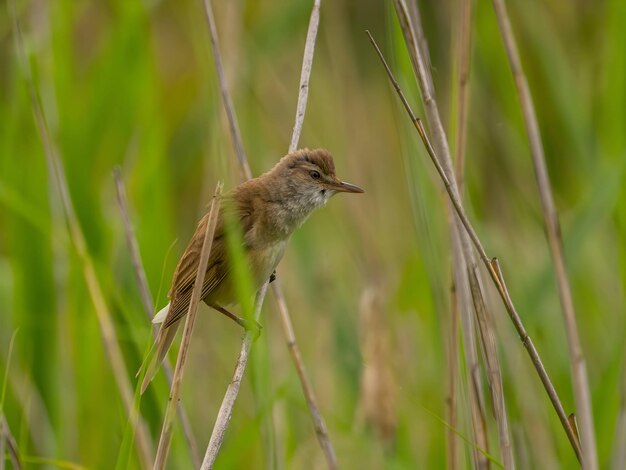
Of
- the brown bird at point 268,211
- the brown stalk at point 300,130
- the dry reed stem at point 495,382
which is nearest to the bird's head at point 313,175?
the brown bird at point 268,211

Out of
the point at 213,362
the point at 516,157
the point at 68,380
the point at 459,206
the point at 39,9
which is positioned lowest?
the point at 213,362

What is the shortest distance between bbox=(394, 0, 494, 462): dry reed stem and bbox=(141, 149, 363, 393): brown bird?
588mm

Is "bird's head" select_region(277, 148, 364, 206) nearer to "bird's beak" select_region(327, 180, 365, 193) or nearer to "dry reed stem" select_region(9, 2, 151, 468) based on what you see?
"bird's beak" select_region(327, 180, 365, 193)

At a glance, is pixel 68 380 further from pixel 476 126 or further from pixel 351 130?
pixel 476 126

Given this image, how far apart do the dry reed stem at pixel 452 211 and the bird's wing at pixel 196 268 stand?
68 centimetres

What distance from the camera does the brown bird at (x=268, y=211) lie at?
115 inches

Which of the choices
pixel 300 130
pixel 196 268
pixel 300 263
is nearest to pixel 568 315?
pixel 300 130

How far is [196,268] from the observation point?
277cm

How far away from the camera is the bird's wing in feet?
8.75

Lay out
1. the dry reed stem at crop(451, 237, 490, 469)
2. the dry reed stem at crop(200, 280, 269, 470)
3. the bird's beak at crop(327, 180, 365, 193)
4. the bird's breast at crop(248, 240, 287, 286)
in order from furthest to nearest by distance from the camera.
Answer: the bird's beak at crop(327, 180, 365, 193), the bird's breast at crop(248, 240, 287, 286), the dry reed stem at crop(451, 237, 490, 469), the dry reed stem at crop(200, 280, 269, 470)

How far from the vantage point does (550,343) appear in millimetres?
3410

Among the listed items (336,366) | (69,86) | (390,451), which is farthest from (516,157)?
(69,86)

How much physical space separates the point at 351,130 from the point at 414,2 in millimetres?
1692

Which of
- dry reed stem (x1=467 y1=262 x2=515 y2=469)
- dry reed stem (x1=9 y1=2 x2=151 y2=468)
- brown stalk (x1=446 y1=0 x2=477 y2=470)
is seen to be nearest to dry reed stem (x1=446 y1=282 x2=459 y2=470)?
brown stalk (x1=446 y1=0 x2=477 y2=470)
